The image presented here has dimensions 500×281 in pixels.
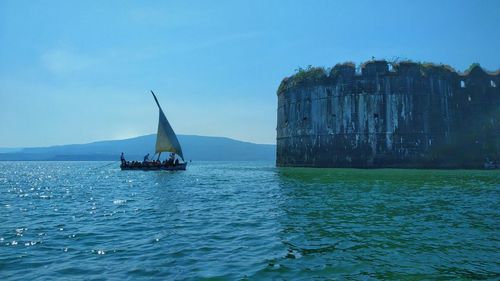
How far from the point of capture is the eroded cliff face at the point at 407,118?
46.8 meters

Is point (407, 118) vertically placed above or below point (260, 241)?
above

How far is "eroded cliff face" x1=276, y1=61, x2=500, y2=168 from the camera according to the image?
154ft

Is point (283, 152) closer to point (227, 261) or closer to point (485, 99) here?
point (485, 99)

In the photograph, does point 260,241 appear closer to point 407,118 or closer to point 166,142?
point 166,142

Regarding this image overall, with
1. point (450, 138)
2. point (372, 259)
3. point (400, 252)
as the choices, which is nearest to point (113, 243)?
point (372, 259)

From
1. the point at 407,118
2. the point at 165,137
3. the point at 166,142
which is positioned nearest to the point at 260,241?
the point at 165,137

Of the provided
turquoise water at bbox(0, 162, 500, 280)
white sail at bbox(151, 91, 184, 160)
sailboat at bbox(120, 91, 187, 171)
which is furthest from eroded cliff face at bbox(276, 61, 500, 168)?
turquoise water at bbox(0, 162, 500, 280)

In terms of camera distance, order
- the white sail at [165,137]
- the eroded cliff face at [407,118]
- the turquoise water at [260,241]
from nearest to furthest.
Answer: the turquoise water at [260,241]
the eroded cliff face at [407,118]
the white sail at [165,137]

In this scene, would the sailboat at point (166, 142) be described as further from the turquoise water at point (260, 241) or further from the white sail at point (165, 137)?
the turquoise water at point (260, 241)

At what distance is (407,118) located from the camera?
47.2 meters

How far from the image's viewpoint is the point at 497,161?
4831 cm

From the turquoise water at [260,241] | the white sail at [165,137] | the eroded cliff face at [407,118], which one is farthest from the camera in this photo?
the white sail at [165,137]

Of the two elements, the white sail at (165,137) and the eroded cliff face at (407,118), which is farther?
the white sail at (165,137)

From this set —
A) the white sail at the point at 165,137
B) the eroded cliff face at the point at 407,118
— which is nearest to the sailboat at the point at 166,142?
the white sail at the point at 165,137
